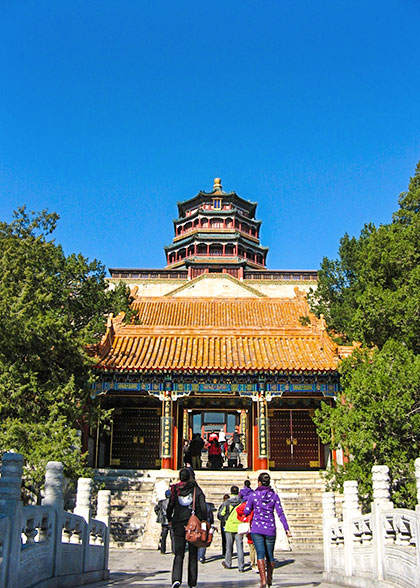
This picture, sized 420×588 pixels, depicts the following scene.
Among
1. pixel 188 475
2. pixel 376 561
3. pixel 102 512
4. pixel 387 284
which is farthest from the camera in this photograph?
pixel 387 284

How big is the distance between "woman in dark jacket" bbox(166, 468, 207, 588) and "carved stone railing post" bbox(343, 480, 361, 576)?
2887 millimetres

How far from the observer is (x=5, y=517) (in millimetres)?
5219

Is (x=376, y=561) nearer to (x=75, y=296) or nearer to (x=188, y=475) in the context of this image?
(x=188, y=475)

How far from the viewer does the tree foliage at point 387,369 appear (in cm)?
1156

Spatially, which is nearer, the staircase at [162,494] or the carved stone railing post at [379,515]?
the carved stone railing post at [379,515]

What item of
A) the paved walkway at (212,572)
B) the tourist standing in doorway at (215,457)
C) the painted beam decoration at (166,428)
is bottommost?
the paved walkway at (212,572)

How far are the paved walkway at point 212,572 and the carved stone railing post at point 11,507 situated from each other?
2.79 meters

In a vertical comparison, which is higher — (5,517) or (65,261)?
(65,261)

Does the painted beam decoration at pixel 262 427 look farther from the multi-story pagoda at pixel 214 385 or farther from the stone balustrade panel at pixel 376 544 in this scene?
the stone balustrade panel at pixel 376 544

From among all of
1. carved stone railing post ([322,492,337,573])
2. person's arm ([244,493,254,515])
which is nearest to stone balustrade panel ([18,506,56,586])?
person's arm ([244,493,254,515])

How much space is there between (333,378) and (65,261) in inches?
Result: 368

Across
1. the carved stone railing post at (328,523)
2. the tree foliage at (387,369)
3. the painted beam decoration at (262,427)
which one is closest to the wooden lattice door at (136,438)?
the painted beam decoration at (262,427)

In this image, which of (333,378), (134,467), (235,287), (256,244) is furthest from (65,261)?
(256,244)

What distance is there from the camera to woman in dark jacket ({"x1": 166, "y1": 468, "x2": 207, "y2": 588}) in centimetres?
638
